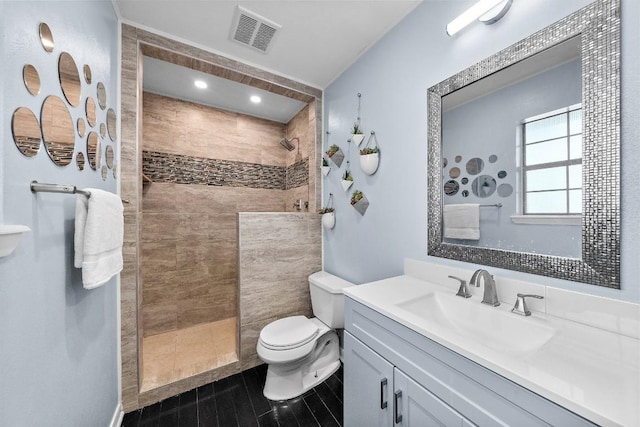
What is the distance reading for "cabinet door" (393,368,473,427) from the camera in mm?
715

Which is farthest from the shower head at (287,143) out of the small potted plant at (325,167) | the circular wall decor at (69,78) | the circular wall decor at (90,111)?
the circular wall decor at (69,78)

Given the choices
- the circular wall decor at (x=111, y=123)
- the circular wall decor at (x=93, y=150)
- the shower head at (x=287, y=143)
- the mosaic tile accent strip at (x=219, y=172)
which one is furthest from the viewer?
the shower head at (x=287, y=143)

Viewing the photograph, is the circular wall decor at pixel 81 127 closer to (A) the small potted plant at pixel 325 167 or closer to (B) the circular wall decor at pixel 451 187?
(A) the small potted plant at pixel 325 167

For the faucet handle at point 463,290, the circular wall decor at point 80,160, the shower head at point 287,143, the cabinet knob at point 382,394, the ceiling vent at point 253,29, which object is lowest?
the cabinet knob at point 382,394

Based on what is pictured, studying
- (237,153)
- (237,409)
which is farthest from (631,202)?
(237,153)

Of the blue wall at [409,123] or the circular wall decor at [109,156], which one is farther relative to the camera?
the circular wall decor at [109,156]

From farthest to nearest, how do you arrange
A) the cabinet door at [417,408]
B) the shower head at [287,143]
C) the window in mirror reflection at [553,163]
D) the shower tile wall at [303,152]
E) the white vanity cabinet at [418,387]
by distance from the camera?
the shower head at [287,143] → the shower tile wall at [303,152] → the window in mirror reflection at [553,163] → the cabinet door at [417,408] → the white vanity cabinet at [418,387]

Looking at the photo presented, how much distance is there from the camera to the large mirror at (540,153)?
77 centimetres

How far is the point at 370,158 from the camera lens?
1.63 metres

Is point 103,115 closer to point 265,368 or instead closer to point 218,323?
point 265,368

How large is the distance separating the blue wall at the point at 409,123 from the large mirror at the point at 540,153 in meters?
0.03

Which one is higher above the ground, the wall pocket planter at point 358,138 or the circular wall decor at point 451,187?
the wall pocket planter at point 358,138

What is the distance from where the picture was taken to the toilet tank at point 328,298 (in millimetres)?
1754

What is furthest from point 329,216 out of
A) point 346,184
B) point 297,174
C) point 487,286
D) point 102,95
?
point 102,95
